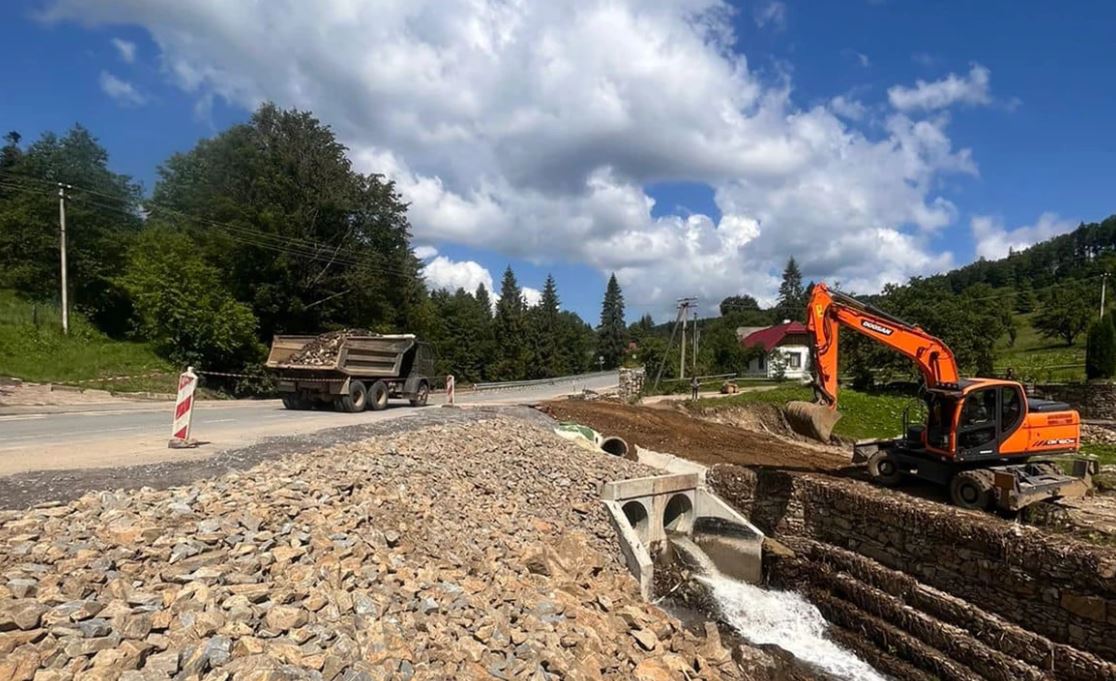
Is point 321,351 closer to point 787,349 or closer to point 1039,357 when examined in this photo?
point 787,349

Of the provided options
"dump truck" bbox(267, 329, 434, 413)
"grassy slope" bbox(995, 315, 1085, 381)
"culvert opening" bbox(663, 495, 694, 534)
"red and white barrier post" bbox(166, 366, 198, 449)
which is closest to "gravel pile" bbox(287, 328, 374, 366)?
"dump truck" bbox(267, 329, 434, 413)

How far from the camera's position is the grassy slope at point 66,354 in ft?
66.4

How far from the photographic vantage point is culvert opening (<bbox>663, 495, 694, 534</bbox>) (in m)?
13.2

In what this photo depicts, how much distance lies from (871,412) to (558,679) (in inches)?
1069

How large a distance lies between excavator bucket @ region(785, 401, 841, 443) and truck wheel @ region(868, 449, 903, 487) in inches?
92.3

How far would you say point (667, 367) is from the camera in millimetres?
44906

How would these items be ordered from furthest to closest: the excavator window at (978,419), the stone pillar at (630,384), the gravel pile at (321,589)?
the stone pillar at (630,384) → the excavator window at (978,419) → the gravel pile at (321,589)

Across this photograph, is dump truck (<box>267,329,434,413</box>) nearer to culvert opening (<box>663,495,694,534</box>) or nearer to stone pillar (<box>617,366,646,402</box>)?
culvert opening (<box>663,495,694,534</box>)

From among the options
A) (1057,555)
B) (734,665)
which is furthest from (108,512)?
(1057,555)

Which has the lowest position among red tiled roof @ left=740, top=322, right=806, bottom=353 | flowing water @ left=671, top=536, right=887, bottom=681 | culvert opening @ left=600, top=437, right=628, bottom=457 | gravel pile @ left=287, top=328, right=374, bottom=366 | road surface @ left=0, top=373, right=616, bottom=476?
flowing water @ left=671, top=536, right=887, bottom=681

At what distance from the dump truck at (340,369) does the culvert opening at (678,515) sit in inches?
367

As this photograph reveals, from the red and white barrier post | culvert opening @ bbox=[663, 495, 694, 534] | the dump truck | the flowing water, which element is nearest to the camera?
the flowing water

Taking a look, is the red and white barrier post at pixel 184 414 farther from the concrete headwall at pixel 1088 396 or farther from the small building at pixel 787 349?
the small building at pixel 787 349

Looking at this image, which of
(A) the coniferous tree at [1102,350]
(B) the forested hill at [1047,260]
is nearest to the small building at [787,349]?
(A) the coniferous tree at [1102,350]
